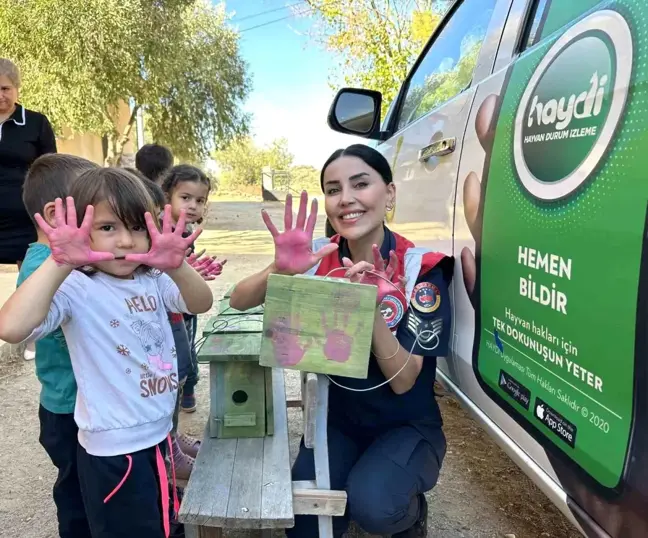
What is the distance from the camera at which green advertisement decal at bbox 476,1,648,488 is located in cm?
99

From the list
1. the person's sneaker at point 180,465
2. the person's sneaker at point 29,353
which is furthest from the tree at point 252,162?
the person's sneaker at point 180,465

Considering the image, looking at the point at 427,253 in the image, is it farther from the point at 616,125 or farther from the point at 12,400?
the point at 12,400

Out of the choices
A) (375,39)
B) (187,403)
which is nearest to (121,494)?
(187,403)

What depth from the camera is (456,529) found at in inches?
86.9

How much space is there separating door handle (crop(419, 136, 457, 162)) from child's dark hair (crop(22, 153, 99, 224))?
4.00 feet

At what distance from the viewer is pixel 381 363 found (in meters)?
1.66

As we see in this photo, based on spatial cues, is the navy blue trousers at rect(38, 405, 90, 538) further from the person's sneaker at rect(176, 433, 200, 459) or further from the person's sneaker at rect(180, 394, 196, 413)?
the person's sneaker at rect(180, 394, 196, 413)

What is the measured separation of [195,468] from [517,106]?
153 cm

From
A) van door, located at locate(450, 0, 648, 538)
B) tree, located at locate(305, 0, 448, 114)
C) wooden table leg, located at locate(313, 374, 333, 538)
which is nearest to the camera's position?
van door, located at locate(450, 0, 648, 538)

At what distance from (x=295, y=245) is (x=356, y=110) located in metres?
1.89

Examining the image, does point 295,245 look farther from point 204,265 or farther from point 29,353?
point 29,353

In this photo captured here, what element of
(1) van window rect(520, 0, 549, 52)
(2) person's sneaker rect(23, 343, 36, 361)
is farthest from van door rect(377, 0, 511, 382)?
(2) person's sneaker rect(23, 343, 36, 361)

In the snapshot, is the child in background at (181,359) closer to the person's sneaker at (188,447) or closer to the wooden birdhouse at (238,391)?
the person's sneaker at (188,447)

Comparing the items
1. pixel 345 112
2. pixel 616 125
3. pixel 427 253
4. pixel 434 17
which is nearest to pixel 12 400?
pixel 345 112
